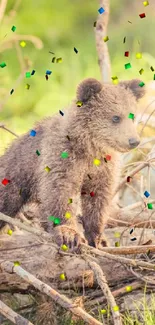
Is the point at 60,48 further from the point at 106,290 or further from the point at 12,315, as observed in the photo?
the point at 106,290

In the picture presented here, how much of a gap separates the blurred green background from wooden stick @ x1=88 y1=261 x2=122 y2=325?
341 cm

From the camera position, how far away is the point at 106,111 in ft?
11.7

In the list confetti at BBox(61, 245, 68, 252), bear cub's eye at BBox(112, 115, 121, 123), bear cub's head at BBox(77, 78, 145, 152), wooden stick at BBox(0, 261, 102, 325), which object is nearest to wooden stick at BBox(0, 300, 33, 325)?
wooden stick at BBox(0, 261, 102, 325)

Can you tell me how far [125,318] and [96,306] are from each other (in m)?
0.16

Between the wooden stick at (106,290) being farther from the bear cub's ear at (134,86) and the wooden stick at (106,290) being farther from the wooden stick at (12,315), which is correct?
the bear cub's ear at (134,86)

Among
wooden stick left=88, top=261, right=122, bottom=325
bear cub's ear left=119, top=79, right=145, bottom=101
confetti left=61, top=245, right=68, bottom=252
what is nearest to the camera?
wooden stick left=88, top=261, right=122, bottom=325

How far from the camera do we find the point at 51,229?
11.7 feet

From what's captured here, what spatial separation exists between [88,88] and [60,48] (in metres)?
5.60

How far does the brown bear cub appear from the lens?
354 centimetres

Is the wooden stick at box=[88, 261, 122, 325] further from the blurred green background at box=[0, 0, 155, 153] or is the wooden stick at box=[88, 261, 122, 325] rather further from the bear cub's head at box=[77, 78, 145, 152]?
the blurred green background at box=[0, 0, 155, 153]

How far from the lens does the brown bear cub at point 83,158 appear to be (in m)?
3.54

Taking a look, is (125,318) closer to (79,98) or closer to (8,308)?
(8,308)

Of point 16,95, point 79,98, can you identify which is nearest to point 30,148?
point 79,98

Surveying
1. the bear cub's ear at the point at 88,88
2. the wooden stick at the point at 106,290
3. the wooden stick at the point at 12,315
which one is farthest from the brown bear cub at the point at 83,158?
the wooden stick at the point at 12,315
